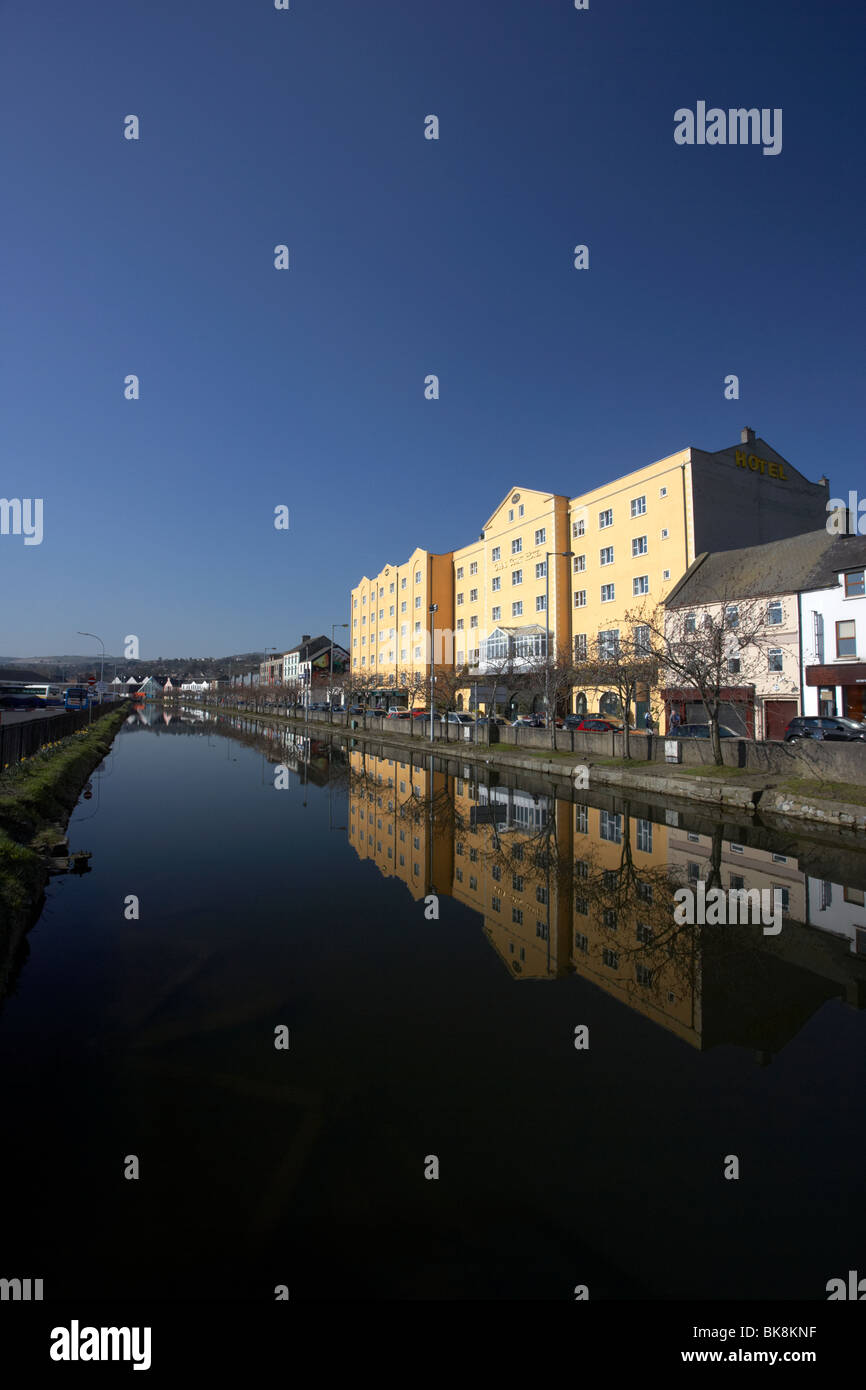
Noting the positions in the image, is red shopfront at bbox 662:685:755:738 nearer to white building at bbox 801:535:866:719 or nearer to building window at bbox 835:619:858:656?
white building at bbox 801:535:866:719

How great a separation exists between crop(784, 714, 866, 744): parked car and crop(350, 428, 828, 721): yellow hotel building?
12.4 m

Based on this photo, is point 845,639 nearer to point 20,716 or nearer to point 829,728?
point 829,728

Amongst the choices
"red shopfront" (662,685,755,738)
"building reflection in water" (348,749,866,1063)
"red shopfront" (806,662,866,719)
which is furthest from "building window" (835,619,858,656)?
"building reflection in water" (348,749,866,1063)

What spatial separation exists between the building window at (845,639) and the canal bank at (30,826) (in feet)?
103

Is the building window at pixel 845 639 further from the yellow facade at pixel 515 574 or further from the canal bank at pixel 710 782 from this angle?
the yellow facade at pixel 515 574

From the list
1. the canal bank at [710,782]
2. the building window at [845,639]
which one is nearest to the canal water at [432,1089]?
the canal bank at [710,782]

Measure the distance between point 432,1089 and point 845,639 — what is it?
31069 mm

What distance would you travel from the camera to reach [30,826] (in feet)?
46.9

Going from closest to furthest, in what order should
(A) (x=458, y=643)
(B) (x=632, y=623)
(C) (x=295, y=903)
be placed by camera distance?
(C) (x=295, y=903) < (B) (x=632, y=623) < (A) (x=458, y=643)

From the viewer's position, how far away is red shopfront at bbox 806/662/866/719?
2889 cm

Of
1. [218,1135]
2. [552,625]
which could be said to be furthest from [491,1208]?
[552,625]
